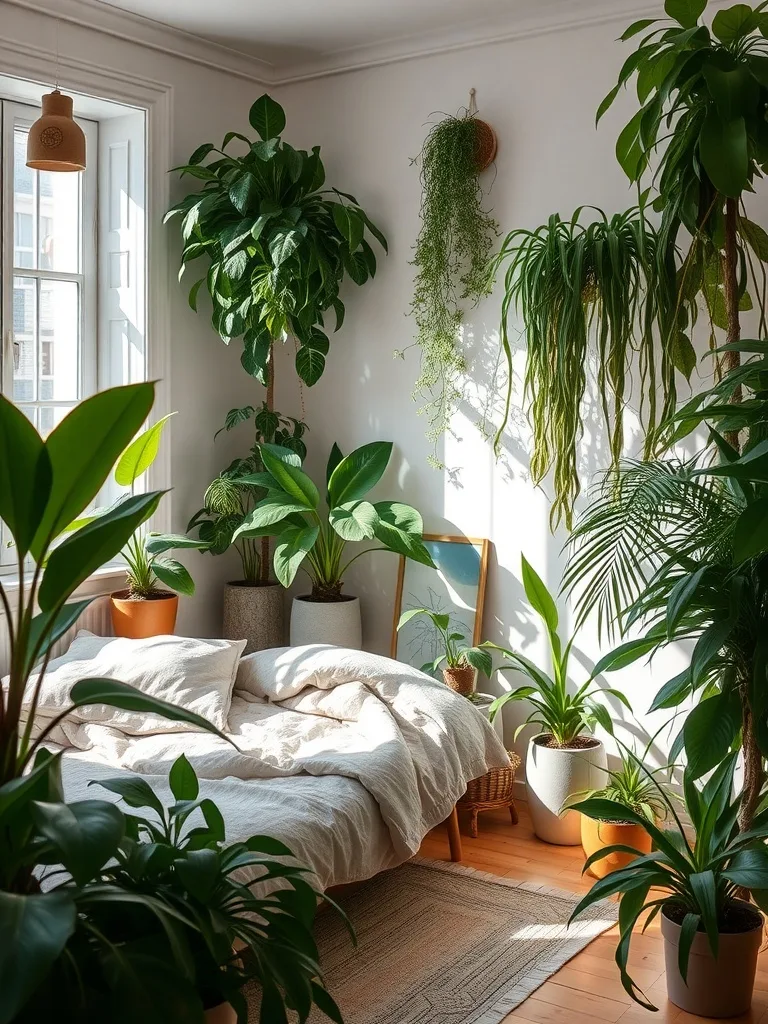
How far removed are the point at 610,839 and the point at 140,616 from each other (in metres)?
1.69

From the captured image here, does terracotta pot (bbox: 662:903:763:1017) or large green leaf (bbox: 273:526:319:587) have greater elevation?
large green leaf (bbox: 273:526:319:587)

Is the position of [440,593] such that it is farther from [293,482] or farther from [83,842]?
[83,842]

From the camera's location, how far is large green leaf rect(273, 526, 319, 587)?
3.71m

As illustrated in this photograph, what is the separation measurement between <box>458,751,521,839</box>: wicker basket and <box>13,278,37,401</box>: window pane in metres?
2.03

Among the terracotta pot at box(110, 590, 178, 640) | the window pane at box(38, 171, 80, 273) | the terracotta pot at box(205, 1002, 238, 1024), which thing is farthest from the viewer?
the window pane at box(38, 171, 80, 273)

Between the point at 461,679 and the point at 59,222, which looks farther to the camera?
the point at 59,222

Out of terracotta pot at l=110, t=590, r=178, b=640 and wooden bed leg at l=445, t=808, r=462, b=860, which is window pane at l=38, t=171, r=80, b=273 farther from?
wooden bed leg at l=445, t=808, r=462, b=860

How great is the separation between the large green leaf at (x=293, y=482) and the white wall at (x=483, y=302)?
18.9 inches

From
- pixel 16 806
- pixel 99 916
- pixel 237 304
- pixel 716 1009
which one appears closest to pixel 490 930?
pixel 716 1009

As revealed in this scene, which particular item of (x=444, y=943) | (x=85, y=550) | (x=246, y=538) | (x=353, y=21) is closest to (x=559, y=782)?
(x=444, y=943)

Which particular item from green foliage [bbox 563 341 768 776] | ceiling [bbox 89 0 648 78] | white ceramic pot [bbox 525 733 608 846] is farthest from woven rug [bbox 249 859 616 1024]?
ceiling [bbox 89 0 648 78]

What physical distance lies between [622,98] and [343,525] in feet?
5.41

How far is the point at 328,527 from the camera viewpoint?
165 inches

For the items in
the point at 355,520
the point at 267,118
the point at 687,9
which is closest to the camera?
the point at 687,9
